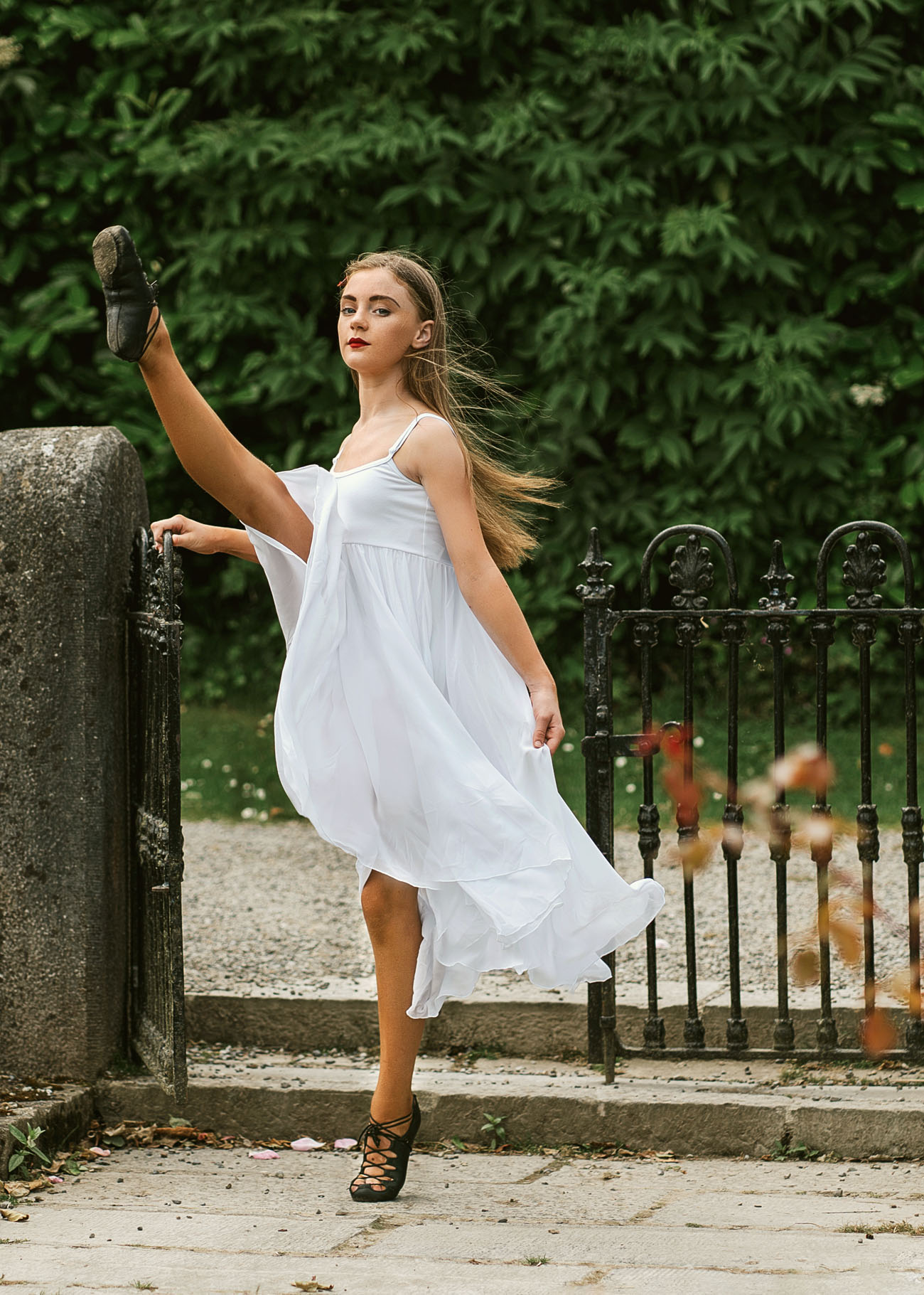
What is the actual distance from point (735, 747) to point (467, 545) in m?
1.00

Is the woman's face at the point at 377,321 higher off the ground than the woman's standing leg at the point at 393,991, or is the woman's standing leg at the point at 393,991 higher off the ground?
the woman's face at the point at 377,321

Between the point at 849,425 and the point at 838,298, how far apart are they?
0.69 metres

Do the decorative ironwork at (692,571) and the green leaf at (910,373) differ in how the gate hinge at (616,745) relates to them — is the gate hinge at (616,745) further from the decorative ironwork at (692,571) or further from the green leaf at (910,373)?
the green leaf at (910,373)

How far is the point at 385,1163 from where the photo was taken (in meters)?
3.14

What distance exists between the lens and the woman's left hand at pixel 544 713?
319cm

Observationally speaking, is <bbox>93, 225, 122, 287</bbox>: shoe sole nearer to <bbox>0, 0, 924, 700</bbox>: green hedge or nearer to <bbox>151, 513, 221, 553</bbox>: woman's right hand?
<bbox>151, 513, 221, 553</bbox>: woman's right hand

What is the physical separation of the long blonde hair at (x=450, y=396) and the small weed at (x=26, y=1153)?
5.55 feet

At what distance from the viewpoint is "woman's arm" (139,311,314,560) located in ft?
9.57

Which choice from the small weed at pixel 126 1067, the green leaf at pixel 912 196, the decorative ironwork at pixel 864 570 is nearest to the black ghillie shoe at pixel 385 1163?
the small weed at pixel 126 1067

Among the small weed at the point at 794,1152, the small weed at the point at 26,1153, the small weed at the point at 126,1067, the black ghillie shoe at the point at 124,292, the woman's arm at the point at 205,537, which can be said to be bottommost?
the small weed at the point at 794,1152

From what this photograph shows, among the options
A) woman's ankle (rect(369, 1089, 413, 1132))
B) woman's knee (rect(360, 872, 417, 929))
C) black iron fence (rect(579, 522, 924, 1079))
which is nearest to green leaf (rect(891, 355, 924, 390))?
black iron fence (rect(579, 522, 924, 1079))

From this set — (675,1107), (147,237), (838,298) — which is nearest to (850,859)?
(675,1107)

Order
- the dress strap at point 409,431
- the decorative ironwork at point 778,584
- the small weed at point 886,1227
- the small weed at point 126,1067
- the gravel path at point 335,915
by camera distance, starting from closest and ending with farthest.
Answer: the small weed at point 886,1227
the dress strap at point 409,431
the decorative ironwork at point 778,584
the small weed at point 126,1067
the gravel path at point 335,915

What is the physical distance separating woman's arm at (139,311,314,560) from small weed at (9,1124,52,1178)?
4.73 ft
